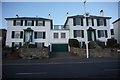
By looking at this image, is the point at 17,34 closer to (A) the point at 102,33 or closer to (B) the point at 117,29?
(A) the point at 102,33

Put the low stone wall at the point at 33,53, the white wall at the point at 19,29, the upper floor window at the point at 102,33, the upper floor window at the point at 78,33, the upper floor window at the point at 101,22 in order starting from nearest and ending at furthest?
the low stone wall at the point at 33,53 < the white wall at the point at 19,29 < the upper floor window at the point at 78,33 < the upper floor window at the point at 102,33 < the upper floor window at the point at 101,22

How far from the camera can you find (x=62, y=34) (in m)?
34.3

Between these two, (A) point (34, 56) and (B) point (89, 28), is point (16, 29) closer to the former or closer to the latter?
(A) point (34, 56)

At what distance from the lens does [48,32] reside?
112 ft

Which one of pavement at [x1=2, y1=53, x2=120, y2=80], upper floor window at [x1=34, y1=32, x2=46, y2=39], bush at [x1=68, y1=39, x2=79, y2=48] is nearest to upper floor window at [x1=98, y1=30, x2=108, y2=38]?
bush at [x1=68, y1=39, x2=79, y2=48]

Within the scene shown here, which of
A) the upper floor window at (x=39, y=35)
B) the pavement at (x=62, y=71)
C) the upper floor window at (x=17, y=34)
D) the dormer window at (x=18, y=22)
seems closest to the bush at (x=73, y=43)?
the upper floor window at (x=39, y=35)

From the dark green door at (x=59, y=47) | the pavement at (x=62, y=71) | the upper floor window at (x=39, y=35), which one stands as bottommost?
the pavement at (x=62, y=71)

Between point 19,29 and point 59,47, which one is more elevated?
point 19,29

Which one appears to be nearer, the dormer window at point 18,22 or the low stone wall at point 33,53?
the low stone wall at point 33,53

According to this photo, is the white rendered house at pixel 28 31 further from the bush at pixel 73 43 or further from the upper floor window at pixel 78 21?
the upper floor window at pixel 78 21

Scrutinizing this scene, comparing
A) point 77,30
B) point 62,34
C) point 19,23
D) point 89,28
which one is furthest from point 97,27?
point 19,23

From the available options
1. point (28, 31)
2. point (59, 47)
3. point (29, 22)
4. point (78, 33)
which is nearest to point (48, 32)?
point (59, 47)

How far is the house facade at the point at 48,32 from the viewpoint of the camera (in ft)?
110

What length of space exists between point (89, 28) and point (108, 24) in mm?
5156
